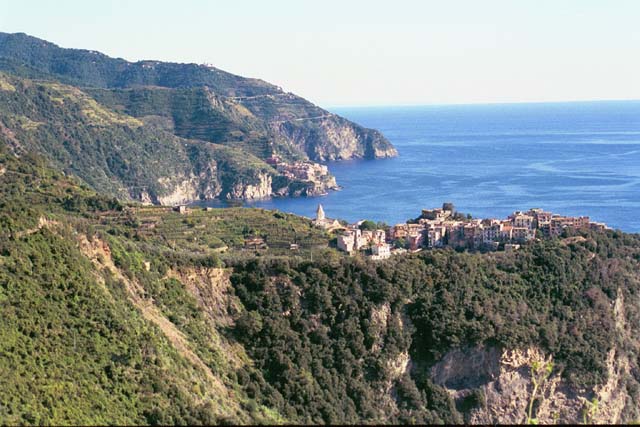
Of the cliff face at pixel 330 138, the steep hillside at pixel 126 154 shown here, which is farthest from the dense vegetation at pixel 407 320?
the cliff face at pixel 330 138

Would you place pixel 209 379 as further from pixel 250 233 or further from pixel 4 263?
pixel 250 233

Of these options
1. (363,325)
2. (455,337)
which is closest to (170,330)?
(363,325)

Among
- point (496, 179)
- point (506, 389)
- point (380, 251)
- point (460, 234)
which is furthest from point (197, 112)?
point (506, 389)

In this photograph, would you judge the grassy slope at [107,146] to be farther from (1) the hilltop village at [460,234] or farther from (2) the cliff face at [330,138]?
(1) the hilltop village at [460,234]

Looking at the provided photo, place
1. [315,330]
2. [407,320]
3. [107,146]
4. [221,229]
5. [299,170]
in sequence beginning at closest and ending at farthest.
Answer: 1. [315,330]
2. [407,320]
3. [221,229]
4. [107,146]
5. [299,170]

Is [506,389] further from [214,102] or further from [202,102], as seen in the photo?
[214,102]
